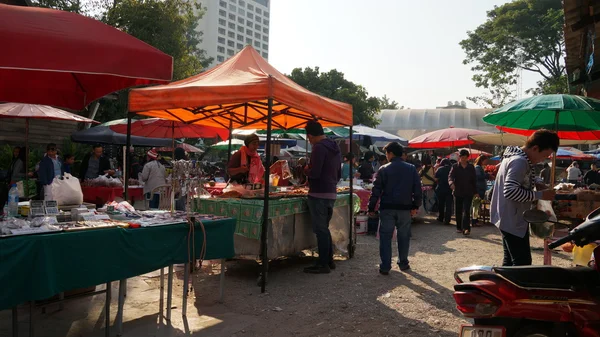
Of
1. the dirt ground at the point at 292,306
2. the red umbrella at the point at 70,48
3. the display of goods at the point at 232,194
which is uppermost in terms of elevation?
the red umbrella at the point at 70,48

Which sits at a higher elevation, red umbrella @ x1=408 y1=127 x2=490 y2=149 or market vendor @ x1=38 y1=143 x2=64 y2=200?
red umbrella @ x1=408 y1=127 x2=490 y2=149

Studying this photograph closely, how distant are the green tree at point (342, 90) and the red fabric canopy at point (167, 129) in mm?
19566

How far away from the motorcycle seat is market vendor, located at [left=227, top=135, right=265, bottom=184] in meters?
4.50

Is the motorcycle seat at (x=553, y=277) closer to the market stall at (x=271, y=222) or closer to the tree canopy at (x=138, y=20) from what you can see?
the market stall at (x=271, y=222)

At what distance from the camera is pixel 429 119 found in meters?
45.0

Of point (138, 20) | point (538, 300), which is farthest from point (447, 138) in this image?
point (138, 20)

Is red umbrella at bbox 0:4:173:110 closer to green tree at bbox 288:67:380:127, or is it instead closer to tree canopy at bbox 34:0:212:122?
tree canopy at bbox 34:0:212:122

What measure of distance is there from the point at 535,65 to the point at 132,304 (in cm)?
3117

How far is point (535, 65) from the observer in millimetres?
29625

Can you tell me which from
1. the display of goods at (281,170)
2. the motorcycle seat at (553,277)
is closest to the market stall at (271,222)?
the display of goods at (281,170)

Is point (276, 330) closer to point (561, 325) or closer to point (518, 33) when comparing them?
point (561, 325)

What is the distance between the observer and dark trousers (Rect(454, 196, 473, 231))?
10.4m

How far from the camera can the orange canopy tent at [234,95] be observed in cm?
531

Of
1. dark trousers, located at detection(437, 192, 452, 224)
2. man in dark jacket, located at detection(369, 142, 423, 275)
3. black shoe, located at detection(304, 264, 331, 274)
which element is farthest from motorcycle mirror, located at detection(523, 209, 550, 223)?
dark trousers, located at detection(437, 192, 452, 224)
